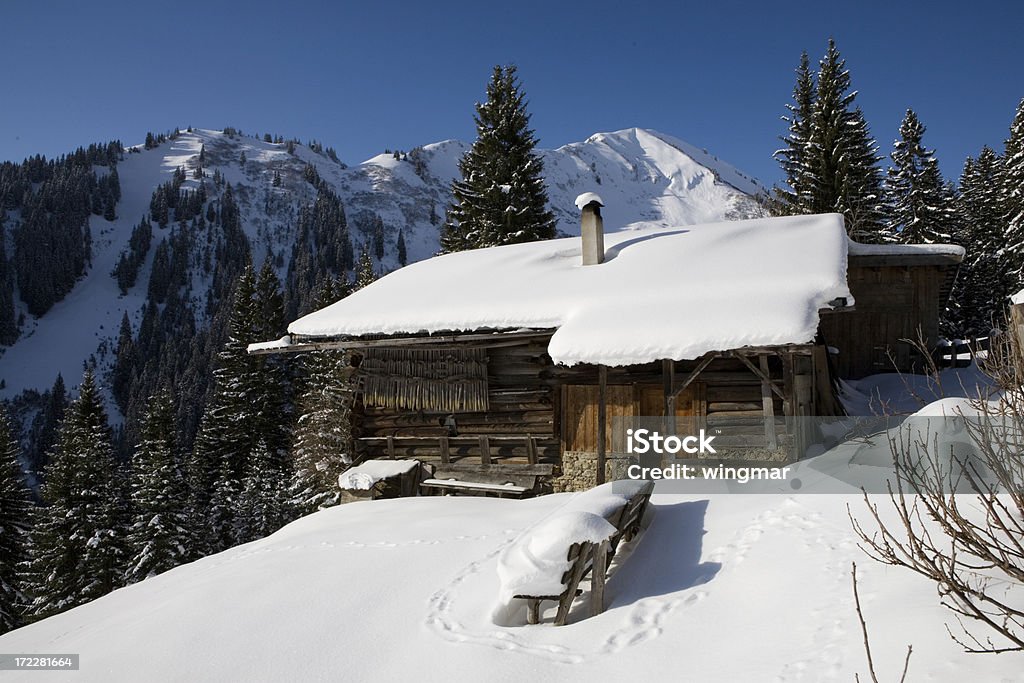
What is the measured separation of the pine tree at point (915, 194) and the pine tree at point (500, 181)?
15681 mm

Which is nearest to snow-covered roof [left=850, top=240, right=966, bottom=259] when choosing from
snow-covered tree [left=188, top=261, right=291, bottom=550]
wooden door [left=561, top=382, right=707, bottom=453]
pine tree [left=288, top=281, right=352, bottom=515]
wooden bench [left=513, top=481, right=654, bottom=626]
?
wooden door [left=561, top=382, right=707, bottom=453]

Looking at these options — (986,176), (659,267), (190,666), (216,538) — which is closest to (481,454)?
(659,267)

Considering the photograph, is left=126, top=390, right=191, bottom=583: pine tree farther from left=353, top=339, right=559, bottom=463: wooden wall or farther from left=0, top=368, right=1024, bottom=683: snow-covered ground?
left=0, top=368, right=1024, bottom=683: snow-covered ground

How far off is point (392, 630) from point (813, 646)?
3516 mm

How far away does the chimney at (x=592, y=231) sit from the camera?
13969mm

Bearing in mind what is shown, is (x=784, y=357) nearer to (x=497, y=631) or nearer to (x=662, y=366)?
(x=662, y=366)

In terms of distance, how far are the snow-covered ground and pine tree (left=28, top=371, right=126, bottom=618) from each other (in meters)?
24.5

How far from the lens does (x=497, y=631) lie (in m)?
5.48

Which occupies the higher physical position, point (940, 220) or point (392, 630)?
point (940, 220)


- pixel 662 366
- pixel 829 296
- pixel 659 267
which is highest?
pixel 659 267

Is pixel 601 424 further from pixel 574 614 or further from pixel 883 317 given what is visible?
pixel 883 317

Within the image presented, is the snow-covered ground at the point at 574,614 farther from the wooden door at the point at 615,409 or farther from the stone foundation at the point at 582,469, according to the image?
the stone foundation at the point at 582,469

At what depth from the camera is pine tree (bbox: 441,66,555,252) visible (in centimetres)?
2802

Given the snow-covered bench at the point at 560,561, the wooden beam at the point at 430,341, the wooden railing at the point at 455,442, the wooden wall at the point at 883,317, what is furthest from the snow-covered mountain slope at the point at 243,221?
the snow-covered bench at the point at 560,561
